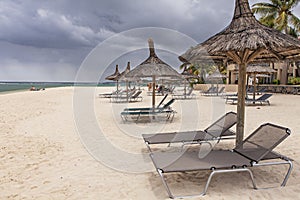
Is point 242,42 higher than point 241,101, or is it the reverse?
point 242,42

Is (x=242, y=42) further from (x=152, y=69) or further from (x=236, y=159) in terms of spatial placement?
(x=152, y=69)

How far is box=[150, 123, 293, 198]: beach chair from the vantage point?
3222 mm

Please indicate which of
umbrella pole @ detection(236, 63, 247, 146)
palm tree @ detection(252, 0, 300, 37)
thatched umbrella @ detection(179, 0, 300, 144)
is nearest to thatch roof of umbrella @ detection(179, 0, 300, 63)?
thatched umbrella @ detection(179, 0, 300, 144)

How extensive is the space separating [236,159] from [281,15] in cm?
2747

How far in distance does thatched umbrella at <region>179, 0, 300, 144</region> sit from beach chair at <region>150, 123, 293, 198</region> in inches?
26.1

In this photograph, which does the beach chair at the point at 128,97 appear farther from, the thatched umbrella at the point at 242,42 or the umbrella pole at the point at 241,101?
the umbrella pole at the point at 241,101

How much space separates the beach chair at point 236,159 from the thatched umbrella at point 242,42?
2.17 feet

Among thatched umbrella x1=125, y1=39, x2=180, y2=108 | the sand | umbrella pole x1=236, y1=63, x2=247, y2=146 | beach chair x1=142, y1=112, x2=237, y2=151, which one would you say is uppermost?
thatched umbrella x1=125, y1=39, x2=180, y2=108

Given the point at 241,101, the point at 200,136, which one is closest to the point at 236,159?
the point at 241,101

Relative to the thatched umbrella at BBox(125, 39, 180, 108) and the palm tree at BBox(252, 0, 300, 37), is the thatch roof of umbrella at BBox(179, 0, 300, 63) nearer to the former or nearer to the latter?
the thatched umbrella at BBox(125, 39, 180, 108)

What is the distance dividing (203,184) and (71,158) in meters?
2.66

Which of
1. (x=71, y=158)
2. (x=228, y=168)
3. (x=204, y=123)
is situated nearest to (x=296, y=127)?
(x=204, y=123)

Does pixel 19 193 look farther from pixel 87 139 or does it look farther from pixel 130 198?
pixel 87 139

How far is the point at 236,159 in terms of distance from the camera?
11.7 feet
